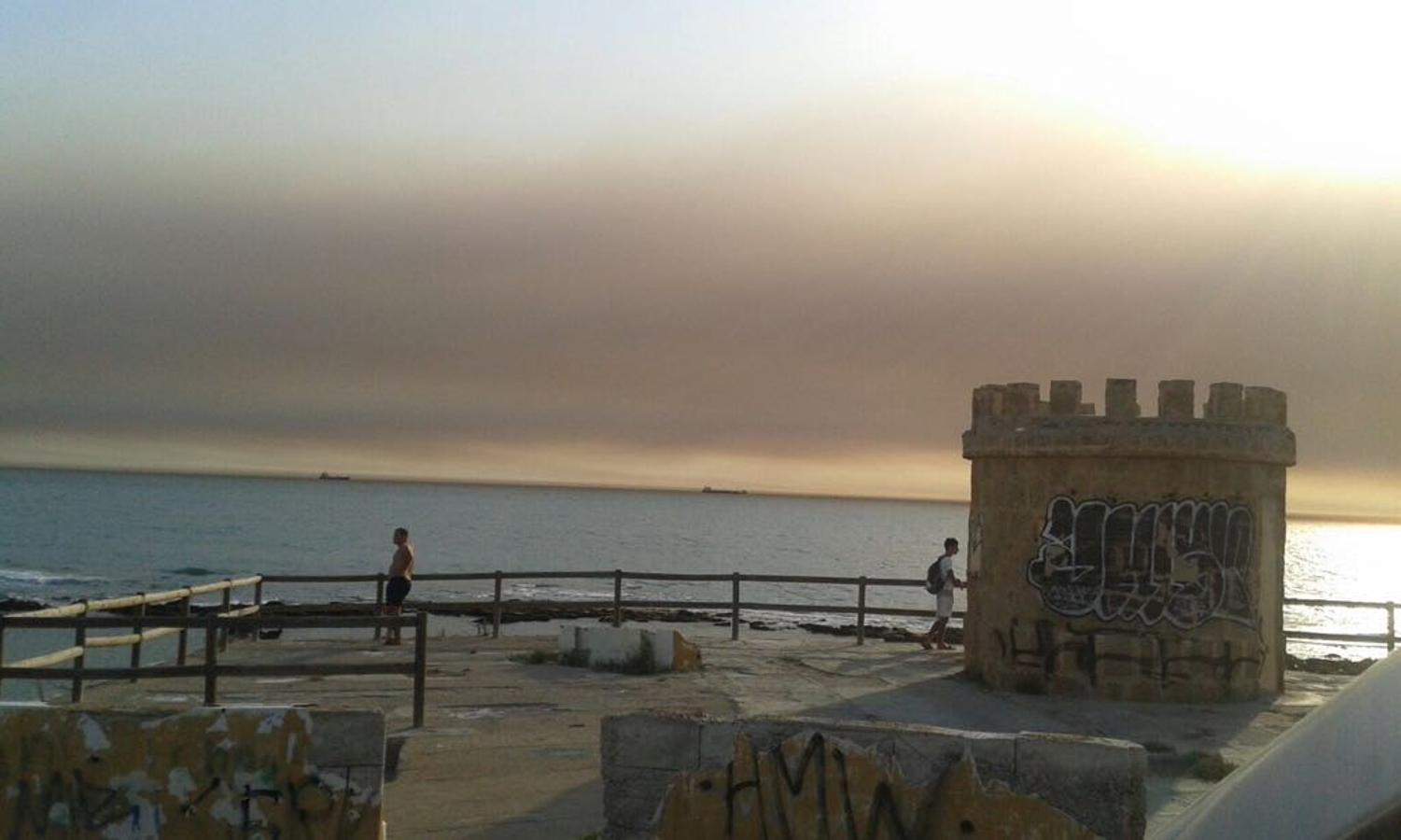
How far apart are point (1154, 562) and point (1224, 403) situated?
210 cm

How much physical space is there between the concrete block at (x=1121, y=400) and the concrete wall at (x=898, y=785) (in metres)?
9.51

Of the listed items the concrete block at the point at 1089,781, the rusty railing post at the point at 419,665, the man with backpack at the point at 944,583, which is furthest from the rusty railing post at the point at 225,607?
the concrete block at the point at 1089,781

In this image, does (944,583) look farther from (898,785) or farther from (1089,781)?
(898,785)

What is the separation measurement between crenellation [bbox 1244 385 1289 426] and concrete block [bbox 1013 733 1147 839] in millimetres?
10484

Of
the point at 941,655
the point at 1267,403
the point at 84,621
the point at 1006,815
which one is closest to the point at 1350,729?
the point at 1006,815

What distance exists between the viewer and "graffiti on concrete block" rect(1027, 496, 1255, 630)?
49.9ft

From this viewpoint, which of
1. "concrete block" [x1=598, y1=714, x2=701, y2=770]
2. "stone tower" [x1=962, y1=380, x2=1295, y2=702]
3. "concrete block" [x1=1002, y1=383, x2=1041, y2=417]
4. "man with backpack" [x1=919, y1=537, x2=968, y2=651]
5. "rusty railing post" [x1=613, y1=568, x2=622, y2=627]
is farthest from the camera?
"rusty railing post" [x1=613, y1=568, x2=622, y2=627]

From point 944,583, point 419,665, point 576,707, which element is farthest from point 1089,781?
point 944,583

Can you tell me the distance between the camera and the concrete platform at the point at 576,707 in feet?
31.9

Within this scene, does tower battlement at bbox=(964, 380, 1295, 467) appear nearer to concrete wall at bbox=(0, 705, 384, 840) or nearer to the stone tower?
the stone tower

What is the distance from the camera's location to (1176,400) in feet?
50.5

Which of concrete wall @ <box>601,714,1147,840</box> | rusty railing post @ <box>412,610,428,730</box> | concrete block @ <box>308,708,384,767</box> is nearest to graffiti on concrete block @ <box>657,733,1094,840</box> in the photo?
concrete wall @ <box>601,714,1147,840</box>

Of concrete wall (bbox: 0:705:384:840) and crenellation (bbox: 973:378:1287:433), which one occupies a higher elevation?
crenellation (bbox: 973:378:1287:433)

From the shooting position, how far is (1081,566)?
1539 cm
